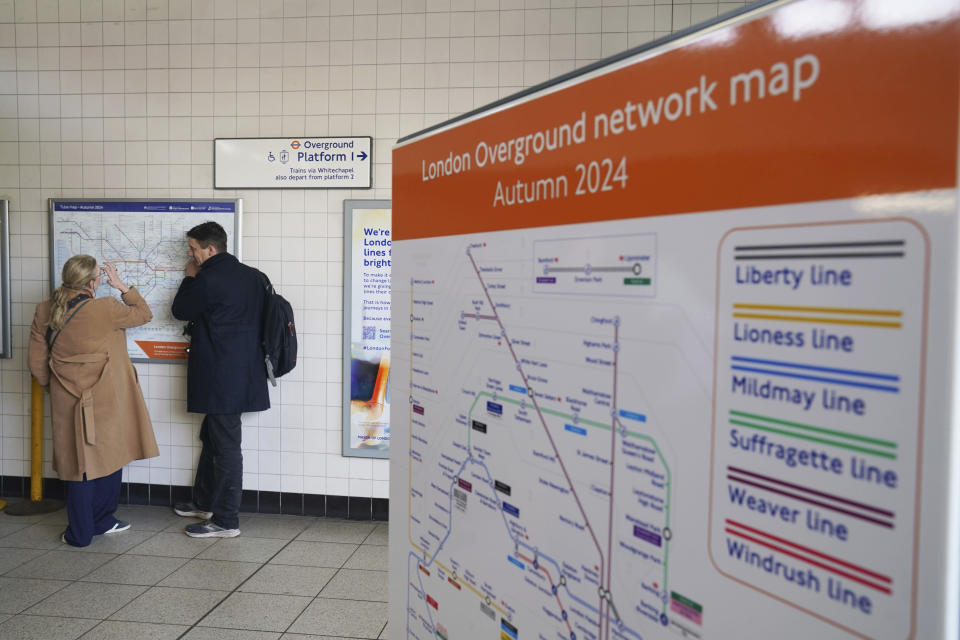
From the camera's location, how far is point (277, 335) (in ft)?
13.7

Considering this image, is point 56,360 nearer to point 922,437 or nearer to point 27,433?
point 27,433

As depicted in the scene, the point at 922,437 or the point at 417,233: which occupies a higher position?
the point at 417,233

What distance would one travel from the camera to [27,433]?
186 inches

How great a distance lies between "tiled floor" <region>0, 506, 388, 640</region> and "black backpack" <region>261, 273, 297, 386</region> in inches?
38.4

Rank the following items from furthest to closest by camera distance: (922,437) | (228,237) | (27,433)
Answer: (27,433), (228,237), (922,437)

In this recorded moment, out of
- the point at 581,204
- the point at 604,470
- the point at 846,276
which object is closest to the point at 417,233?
the point at 581,204

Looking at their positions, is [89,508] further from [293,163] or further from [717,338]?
[717,338]

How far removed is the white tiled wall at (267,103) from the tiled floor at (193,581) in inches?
17.8

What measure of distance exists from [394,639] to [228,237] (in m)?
3.43

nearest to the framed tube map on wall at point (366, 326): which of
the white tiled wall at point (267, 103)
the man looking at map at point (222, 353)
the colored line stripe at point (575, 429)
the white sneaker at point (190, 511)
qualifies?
the white tiled wall at point (267, 103)

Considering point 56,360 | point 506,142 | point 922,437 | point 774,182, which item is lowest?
point 56,360

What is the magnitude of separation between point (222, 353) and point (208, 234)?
69cm

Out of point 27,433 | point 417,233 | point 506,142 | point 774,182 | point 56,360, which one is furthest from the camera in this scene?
point 27,433

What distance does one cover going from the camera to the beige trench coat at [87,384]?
388 cm
